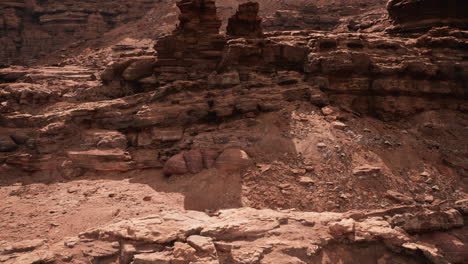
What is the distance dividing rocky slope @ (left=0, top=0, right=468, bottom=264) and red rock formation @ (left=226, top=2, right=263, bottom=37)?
0.26ft

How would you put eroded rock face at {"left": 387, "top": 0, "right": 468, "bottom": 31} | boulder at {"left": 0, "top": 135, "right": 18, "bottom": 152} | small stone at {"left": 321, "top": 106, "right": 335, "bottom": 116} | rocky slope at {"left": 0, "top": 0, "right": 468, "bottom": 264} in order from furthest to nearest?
eroded rock face at {"left": 387, "top": 0, "right": 468, "bottom": 31} < small stone at {"left": 321, "top": 106, "right": 335, "bottom": 116} < boulder at {"left": 0, "top": 135, "right": 18, "bottom": 152} < rocky slope at {"left": 0, "top": 0, "right": 468, "bottom": 264}

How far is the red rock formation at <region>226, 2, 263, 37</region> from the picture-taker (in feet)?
48.7

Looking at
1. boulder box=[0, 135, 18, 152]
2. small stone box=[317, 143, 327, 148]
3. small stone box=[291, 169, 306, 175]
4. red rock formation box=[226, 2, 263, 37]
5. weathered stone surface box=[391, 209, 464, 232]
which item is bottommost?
weathered stone surface box=[391, 209, 464, 232]

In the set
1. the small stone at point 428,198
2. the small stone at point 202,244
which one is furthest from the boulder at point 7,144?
the small stone at point 428,198

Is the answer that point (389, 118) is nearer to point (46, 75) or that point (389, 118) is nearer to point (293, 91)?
point (293, 91)

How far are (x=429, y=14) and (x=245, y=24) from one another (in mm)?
10405

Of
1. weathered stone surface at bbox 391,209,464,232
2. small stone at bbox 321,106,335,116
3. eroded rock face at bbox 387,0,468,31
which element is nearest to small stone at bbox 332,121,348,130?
small stone at bbox 321,106,335,116

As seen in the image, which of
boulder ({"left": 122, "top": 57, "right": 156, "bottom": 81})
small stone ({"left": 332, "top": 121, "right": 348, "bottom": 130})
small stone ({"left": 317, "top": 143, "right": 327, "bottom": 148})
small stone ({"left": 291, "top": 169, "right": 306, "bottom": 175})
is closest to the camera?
small stone ({"left": 291, "top": 169, "right": 306, "bottom": 175})

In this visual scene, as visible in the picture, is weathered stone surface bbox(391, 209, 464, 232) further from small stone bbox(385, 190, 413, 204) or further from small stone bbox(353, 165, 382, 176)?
small stone bbox(353, 165, 382, 176)

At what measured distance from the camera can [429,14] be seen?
51.0ft

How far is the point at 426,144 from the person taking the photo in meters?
12.2

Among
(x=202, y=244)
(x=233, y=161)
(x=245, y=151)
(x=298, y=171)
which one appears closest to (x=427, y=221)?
(x=298, y=171)

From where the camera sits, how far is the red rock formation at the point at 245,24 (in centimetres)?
1485

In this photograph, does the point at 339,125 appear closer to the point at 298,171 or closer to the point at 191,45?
the point at 298,171
